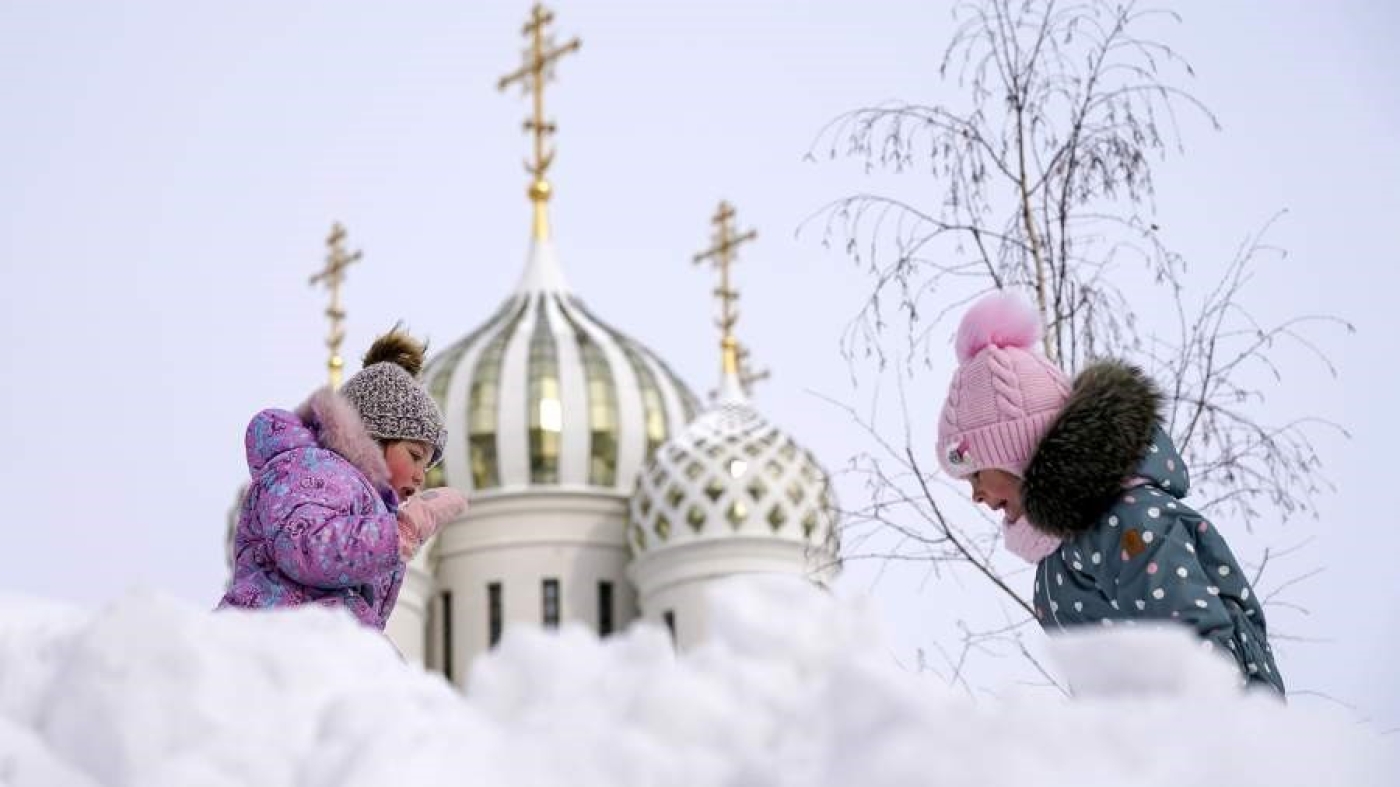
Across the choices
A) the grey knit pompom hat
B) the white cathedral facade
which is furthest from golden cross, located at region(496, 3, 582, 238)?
the grey knit pompom hat

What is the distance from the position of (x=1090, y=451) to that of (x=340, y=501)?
3.70 feet

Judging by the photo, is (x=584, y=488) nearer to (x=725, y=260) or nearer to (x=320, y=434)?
(x=725, y=260)

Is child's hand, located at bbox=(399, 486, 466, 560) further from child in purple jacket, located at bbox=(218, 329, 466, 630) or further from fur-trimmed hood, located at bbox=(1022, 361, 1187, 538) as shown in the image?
fur-trimmed hood, located at bbox=(1022, 361, 1187, 538)

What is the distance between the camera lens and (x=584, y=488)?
A: 2422cm

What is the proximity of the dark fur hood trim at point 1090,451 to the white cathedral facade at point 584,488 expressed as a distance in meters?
18.7

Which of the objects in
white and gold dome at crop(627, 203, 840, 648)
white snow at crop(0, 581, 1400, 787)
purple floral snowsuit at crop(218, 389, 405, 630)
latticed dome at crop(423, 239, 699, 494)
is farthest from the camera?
latticed dome at crop(423, 239, 699, 494)

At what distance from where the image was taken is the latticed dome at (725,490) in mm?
22484

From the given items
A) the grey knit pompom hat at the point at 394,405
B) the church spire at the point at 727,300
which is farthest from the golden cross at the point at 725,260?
the grey knit pompom hat at the point at 394,405

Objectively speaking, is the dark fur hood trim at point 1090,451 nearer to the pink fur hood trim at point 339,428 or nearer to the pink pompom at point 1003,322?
the pink pompom at point 1003,322

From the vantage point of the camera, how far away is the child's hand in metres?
3.03

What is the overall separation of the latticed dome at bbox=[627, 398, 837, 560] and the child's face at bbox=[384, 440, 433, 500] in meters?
18.8

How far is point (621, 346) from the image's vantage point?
85.0 ft

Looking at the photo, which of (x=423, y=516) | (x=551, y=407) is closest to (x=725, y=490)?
(x=551, y=407)

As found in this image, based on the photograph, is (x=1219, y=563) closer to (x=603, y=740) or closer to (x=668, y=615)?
(x=603, y=740)
